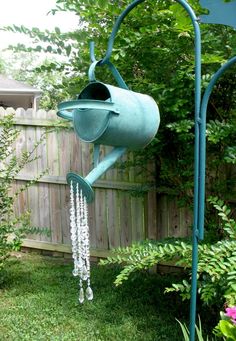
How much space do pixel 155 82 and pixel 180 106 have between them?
0.22 metres

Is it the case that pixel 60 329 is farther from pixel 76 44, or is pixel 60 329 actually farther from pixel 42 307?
pixel 76 44

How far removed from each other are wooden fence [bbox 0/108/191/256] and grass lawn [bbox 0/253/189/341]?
35 centimetres

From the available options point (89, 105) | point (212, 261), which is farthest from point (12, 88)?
point (89, 105)

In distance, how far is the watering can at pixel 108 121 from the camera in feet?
3.48

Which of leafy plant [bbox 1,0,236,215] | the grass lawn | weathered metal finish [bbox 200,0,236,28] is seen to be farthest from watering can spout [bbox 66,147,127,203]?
the grass lawn

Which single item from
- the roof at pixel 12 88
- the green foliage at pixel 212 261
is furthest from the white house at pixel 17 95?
the green foliage at pixel 212 261

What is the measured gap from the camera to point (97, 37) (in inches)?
86.7

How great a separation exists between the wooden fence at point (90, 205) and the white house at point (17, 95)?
5259 millimetres

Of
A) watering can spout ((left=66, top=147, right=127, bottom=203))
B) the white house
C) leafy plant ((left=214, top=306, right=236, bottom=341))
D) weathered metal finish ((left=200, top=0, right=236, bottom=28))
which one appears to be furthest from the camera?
the white house

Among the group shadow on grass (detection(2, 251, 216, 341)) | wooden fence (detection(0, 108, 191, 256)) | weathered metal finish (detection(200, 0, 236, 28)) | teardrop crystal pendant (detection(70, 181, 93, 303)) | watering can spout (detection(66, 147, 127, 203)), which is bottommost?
shadow on grass (detection(2, 251, 216, 341))

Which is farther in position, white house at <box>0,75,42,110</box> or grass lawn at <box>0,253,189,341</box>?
white house at <box>0,75,42,110</box>

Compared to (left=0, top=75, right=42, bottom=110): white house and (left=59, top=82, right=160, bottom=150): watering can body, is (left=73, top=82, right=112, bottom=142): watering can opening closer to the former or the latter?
(left=59, top=82, right=160, bottom=150): watering can body

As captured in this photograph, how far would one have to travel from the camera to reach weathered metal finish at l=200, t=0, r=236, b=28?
1226mm

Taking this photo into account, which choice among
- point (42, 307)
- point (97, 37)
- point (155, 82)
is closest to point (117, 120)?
point (97, 37)
